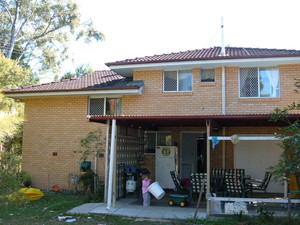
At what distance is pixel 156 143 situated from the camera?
14273 mm

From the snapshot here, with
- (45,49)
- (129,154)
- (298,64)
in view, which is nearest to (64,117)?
(129,154)

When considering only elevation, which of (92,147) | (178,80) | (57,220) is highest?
(178,80)

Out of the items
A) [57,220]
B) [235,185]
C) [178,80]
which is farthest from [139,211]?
[178,80]

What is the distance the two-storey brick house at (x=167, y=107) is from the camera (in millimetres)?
12219

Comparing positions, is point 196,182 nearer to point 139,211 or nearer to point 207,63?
point 139,211

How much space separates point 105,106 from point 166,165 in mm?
3551

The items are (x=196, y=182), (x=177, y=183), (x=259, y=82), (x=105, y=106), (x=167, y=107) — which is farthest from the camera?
(x=105, y=106)

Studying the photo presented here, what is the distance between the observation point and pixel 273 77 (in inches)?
487

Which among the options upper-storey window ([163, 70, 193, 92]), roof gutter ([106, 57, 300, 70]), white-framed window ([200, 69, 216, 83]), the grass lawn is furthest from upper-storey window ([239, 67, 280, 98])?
the grass lawn

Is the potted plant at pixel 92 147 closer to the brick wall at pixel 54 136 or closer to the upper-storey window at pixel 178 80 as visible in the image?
the brick wall at pixel 54 136

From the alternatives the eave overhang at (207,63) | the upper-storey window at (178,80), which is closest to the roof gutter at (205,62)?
the eave overhang at (207,63)

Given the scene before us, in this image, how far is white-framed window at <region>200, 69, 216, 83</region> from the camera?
1283 centimetres

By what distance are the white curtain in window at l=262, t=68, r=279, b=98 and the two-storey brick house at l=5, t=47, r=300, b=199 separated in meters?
0.04

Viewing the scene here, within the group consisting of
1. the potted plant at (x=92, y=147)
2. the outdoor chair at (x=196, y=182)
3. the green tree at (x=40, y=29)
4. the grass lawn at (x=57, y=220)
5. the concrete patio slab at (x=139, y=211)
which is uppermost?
the green tree at (x=40, y=29)
